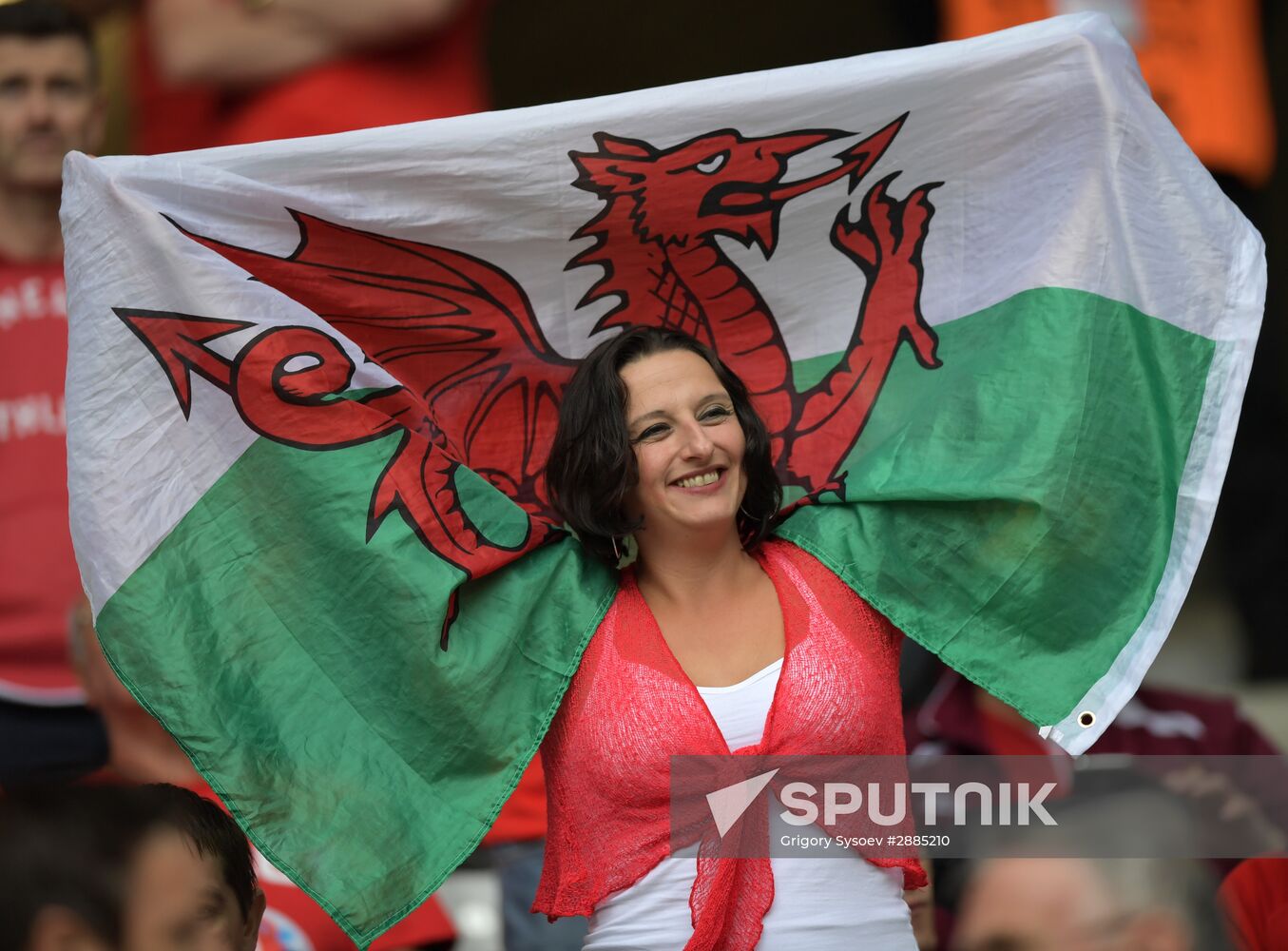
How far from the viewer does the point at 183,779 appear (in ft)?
10.4

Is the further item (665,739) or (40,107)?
(40,107)

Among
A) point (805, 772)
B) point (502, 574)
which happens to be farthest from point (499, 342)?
point (805, 772)

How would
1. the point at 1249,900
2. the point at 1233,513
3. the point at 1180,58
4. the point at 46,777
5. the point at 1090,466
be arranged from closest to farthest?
the point at 1090,466, the point at 1249,900, the point at 46,777, the point at 1180,58, the point at 1233,513

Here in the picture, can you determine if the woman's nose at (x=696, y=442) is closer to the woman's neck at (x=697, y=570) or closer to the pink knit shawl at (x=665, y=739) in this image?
the woman's neck at (x=697, y=570)

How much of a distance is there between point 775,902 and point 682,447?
620mm

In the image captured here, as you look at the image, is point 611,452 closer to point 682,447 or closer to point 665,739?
point 682,447

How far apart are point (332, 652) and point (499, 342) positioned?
550 millimetres

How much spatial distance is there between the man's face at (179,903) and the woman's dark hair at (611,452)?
2.25 feet

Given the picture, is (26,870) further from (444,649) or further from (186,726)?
(444,649)

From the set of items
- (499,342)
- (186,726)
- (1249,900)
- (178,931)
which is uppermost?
(499,342)

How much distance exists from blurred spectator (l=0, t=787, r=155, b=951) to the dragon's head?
43.9 inches

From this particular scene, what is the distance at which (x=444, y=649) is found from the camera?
2.46 meters

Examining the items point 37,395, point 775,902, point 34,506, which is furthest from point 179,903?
point 37,395
